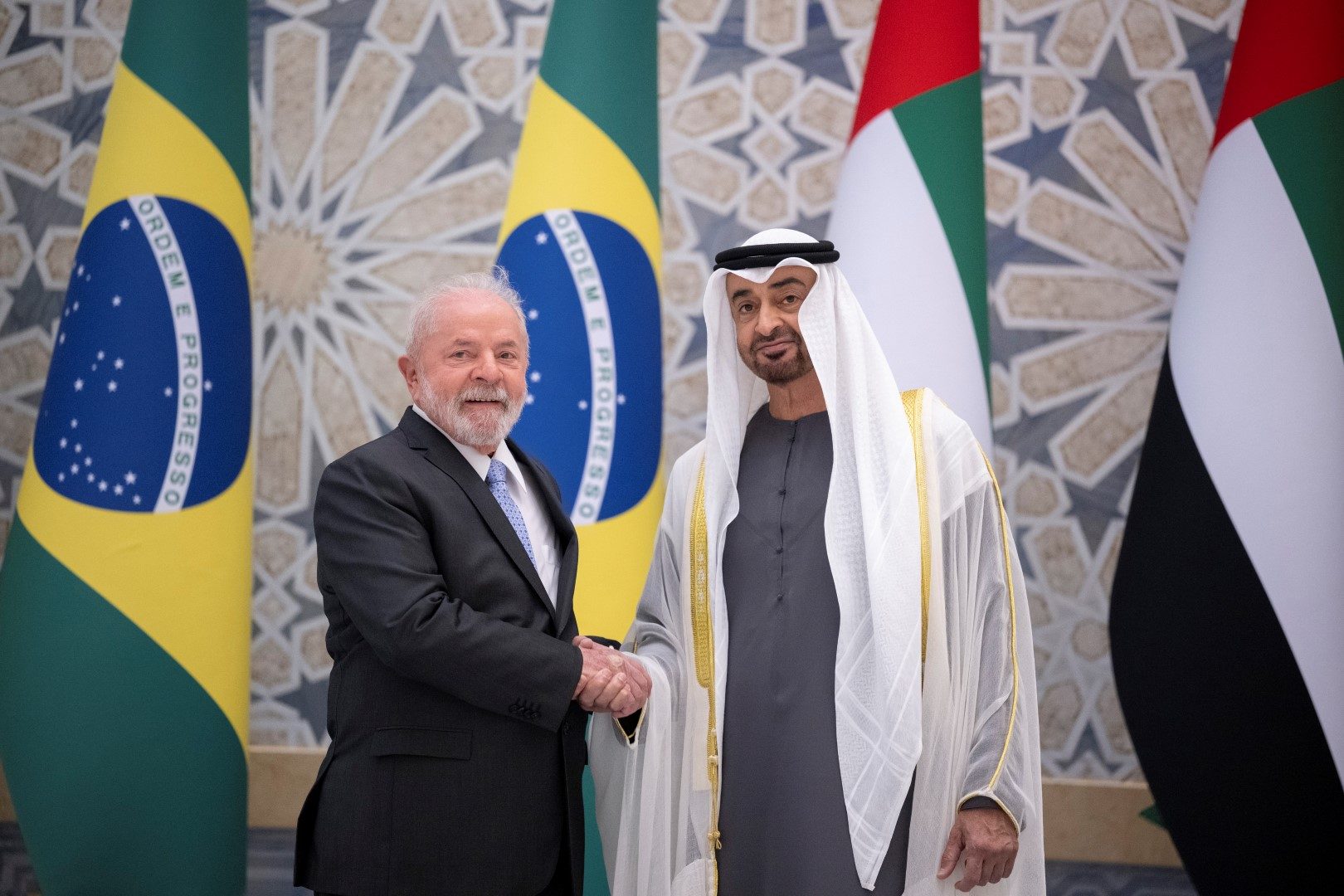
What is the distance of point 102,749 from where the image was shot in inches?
102

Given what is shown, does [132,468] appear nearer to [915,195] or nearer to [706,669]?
[706,669]

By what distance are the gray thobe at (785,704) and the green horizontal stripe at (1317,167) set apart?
1480 millimetres

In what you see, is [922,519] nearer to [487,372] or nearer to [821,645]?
[821,645]

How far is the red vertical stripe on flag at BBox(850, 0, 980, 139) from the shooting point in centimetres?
288

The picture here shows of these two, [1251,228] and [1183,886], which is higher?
[1251,228]

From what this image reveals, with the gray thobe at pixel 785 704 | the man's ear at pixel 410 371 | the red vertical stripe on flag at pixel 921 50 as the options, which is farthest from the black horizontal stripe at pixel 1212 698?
the man's ear at pixel 410 371

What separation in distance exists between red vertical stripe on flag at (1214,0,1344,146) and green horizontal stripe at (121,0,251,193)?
2.53 meters

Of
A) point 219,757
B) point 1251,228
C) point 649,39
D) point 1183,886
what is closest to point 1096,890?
point 1183,886

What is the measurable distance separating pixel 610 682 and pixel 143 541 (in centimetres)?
149

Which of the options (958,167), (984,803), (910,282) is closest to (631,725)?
(984,803)

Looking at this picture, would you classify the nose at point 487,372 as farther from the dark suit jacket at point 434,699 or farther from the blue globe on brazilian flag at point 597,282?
the blue globe on brazilian flag at point 597,282

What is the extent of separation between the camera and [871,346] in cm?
188

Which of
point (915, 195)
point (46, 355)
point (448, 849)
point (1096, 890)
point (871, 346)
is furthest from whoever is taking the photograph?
point (46, 355)

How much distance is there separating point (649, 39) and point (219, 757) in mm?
2113
